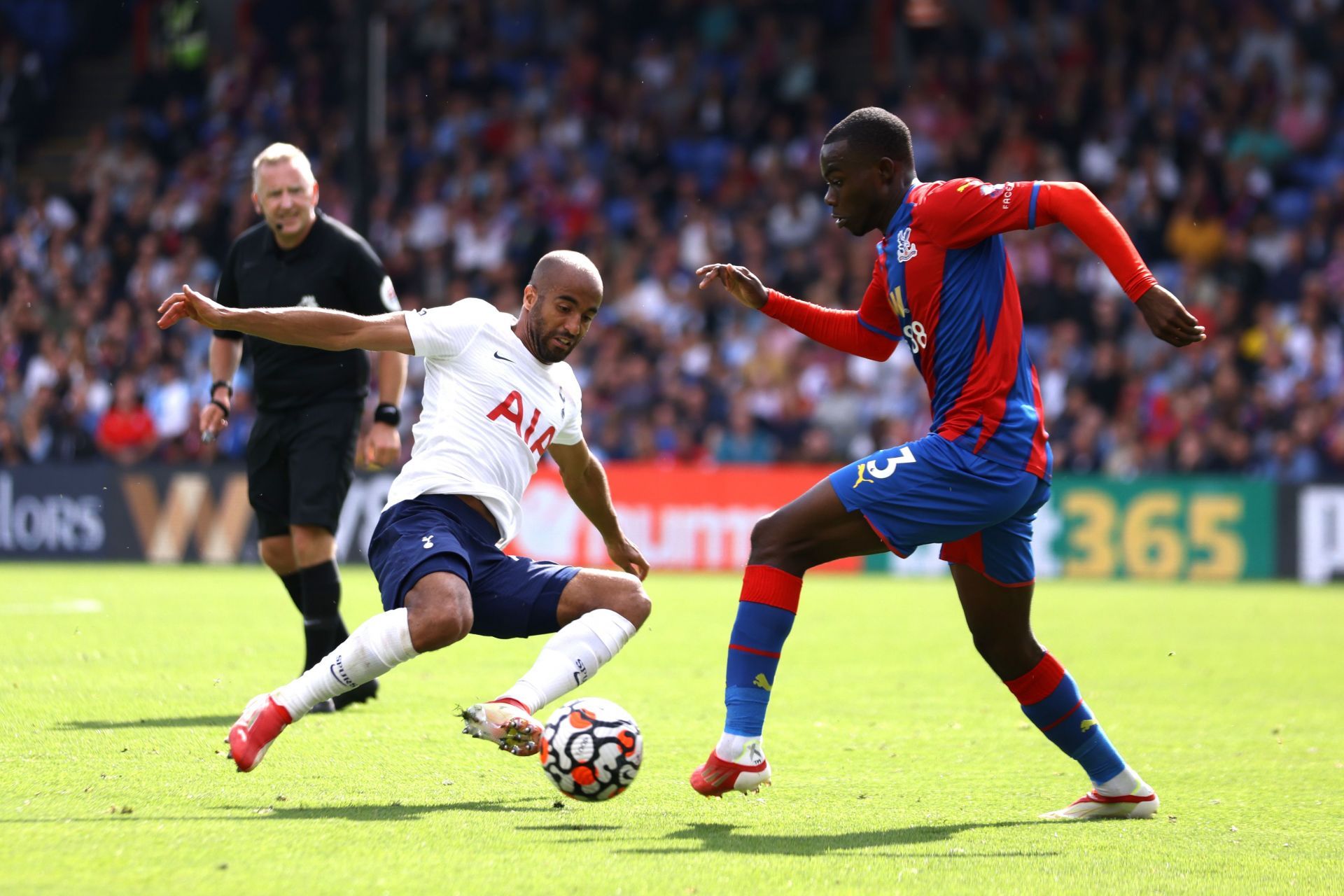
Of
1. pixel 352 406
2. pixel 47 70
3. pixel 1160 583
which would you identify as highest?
pixel 47 70

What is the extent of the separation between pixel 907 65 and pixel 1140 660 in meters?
15.6

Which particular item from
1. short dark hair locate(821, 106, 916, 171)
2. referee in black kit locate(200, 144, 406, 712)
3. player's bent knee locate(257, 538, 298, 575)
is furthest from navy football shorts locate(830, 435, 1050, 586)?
player's bent knee locate(257, 538, 298, 575)

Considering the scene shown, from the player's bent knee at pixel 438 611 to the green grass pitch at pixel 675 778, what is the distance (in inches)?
20.6

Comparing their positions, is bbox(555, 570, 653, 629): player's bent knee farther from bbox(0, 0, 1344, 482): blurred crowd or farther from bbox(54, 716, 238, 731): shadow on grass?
bbox(0, 0, 1344, 482): blurred crowd

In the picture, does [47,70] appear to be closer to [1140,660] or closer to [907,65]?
[907,65]

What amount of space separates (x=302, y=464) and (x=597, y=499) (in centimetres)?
198

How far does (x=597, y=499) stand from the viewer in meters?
6.49

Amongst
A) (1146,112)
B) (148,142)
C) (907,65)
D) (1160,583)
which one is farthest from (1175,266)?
(148,142)

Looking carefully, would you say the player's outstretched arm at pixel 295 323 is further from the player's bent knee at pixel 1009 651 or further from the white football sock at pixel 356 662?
the player's bent knee at pixel 1009 651

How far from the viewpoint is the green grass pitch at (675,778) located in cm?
453

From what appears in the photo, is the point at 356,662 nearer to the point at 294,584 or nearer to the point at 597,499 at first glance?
the point at 597,499

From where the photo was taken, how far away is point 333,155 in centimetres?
2500

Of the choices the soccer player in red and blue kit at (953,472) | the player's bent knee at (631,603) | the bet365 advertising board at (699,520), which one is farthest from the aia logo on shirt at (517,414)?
the bet365 advertising board at (699,520)

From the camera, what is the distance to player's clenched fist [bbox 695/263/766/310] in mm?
6109
